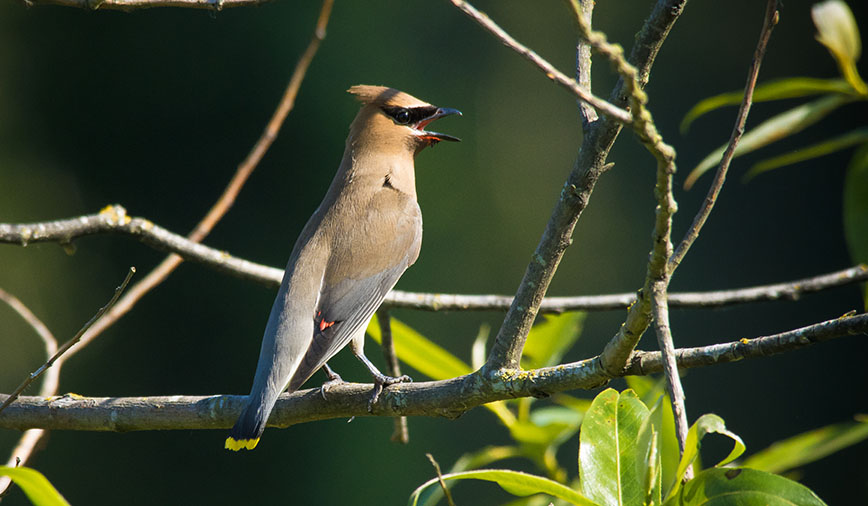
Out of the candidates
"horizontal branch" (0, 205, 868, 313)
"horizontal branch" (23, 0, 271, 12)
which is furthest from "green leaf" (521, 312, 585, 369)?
"horizontal branch" (23, 0, 271, 12)

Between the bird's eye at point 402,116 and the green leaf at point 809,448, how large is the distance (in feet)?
5.52

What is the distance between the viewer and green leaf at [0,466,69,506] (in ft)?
4.55

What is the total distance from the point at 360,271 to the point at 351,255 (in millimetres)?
63

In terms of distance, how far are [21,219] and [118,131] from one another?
92 cm

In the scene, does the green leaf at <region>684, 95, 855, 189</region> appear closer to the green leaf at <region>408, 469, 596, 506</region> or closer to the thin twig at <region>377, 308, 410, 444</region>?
the thin twig at <region>377, 308, 410, 444</region>

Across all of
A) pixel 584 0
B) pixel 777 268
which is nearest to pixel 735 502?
pixel 584 0

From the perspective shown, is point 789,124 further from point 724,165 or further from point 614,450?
point 614,450

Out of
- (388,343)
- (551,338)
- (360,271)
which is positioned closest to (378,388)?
(388,343)

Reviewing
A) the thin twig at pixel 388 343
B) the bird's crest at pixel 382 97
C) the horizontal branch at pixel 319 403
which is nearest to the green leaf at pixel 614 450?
the horizontal branch at pixel 319 403

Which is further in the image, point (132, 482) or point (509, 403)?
point (132, 482)

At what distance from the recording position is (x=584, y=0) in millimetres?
1758

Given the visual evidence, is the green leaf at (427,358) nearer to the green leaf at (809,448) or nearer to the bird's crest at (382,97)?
the green leaf at (809,448)

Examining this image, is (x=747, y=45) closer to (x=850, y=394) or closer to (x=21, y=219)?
(x=850, y=394)

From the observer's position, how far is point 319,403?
2082 millimetres
